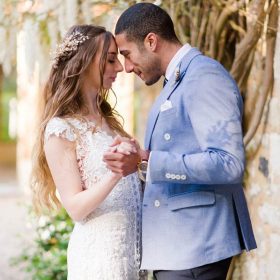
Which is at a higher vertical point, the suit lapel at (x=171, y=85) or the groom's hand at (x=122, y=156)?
the suit lapel at (x=171, y=85)

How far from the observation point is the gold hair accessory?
298 centimetres

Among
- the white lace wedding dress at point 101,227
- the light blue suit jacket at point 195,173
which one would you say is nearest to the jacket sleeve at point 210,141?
the light blue suit jacket at point 195,173

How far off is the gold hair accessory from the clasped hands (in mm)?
635

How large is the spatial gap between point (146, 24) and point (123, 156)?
55 centimetres

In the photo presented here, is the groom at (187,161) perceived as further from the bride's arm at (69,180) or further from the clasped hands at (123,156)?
the bride's arm at (69,180)

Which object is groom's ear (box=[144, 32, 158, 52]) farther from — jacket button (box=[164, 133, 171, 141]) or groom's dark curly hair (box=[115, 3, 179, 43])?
jacket button (box=[164, 133, 171, 141])

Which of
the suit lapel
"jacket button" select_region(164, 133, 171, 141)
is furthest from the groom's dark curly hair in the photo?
"jacket button" select_region(164, 133, 171, 141)

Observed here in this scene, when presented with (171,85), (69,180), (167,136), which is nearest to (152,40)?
(171,85)

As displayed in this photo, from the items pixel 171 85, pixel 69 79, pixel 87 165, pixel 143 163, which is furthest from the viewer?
pixel 69 79

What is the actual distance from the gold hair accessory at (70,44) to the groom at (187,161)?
0.27 metres

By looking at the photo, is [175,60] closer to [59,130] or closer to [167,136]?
[167,136]

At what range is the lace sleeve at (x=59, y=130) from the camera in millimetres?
2820

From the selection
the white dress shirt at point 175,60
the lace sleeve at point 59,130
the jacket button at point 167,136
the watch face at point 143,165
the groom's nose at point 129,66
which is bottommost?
the lace sleeve at point 59,130

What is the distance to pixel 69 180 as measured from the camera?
280 centimetres
